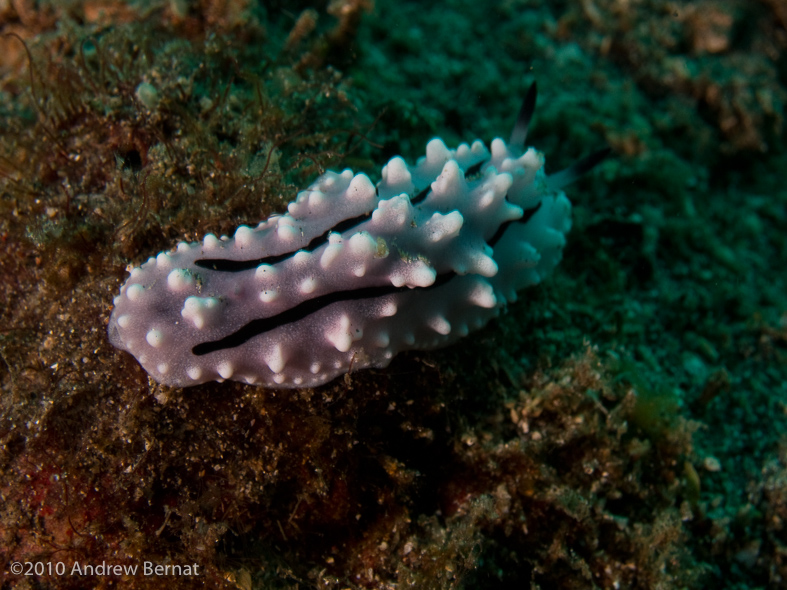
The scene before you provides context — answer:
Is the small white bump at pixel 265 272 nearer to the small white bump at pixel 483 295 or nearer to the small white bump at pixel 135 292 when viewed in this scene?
the small white bump at pixel 135 292

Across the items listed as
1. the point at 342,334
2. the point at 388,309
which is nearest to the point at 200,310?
the point at 342,334

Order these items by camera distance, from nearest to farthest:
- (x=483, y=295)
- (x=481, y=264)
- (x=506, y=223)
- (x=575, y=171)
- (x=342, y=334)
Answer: (x=342, y=334) → (x=481, y=264) → (x=483, y=295) → (x=506, y=223) → (x=575, y=171)

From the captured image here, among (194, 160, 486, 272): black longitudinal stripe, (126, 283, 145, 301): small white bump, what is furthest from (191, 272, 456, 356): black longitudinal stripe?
(126, 283, 145, 301): small white bump

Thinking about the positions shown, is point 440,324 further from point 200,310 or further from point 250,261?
point 200,310

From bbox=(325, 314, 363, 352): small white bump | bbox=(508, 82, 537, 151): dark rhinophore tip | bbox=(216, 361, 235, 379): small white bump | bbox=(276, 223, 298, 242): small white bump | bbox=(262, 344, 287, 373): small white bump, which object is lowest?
bbox=(216, 361, 235, 379): small white bump

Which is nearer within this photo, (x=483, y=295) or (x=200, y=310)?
(x=200, y=310)

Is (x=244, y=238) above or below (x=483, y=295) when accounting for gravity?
above

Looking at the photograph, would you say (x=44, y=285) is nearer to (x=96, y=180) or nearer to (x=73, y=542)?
(x=96, y=180)

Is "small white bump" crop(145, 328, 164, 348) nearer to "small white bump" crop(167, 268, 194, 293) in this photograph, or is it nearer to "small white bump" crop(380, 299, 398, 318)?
"small white bump" crop(167, 268, 194, 293)
